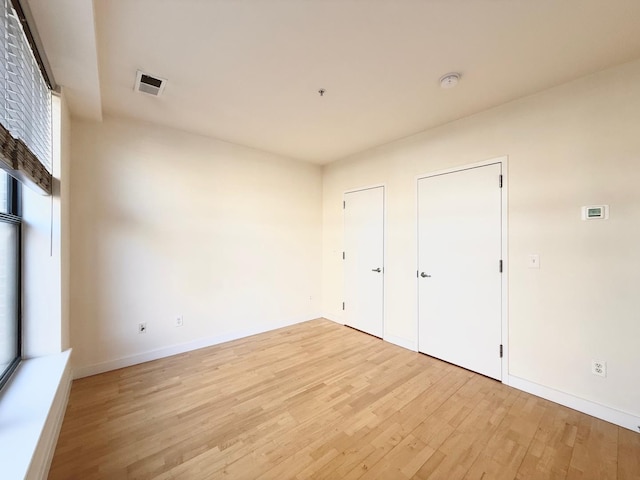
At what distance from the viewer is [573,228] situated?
81.4 inches

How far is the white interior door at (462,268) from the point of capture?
2.50 metres

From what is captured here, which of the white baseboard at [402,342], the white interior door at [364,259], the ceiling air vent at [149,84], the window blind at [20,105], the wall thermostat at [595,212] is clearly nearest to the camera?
the window blind at [20,105]

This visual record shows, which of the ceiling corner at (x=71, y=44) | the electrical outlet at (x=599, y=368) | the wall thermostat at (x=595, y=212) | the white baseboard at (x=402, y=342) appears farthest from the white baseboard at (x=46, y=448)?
the wall thermostat at (x=595, y=212)

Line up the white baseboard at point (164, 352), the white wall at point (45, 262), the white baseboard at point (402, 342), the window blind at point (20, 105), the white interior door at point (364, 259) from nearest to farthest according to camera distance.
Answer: the window blind at point (20, 105) → the white wall at point (45, 262) → the white baseboard at point (164, 352) → the white baseboard at point (402, 342) → the white interior door at point (364, 259)

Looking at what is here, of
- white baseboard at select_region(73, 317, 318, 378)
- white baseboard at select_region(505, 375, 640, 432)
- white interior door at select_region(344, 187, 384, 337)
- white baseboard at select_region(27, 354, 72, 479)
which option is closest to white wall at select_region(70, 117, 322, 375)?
white baseboard at select_region(73, 317, 318, 378)

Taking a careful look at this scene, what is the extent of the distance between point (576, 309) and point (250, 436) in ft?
8.80

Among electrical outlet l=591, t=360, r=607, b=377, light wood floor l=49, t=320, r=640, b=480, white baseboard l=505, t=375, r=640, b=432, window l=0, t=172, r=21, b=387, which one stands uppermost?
window l=0, t=172, r=21, b=387

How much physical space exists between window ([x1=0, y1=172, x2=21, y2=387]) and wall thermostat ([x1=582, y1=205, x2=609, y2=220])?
403 cm

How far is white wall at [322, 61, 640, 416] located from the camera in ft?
6.10

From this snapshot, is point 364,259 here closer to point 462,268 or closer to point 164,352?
point 462,268

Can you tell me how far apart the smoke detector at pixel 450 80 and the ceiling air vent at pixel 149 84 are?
229cm

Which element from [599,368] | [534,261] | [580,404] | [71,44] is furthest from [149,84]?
[580,404]

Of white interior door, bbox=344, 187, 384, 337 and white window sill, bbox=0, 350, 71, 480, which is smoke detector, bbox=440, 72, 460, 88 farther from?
white window sill, bbox=0, 350, 71, 480

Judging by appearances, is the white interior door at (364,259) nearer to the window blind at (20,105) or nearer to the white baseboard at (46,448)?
the white baseboard at (46,448)
